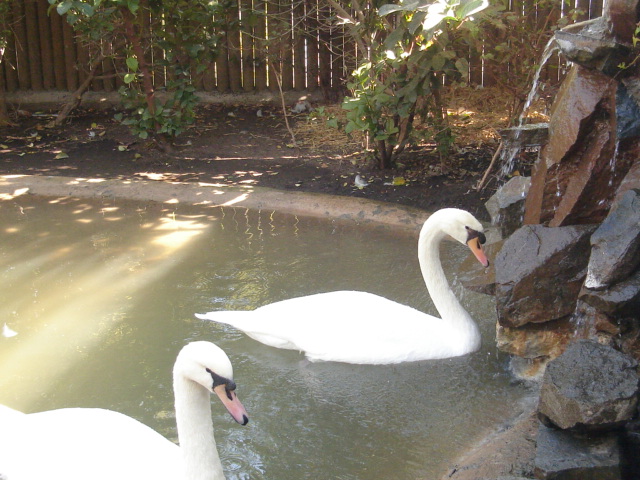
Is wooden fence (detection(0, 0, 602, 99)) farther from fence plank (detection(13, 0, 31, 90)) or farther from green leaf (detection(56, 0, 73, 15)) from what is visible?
green leaf (detection(56, 0, 73, 15))

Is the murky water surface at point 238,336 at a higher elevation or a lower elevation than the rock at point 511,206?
lower

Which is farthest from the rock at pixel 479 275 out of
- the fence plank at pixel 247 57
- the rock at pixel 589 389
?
the fence plank at pixel 247 57

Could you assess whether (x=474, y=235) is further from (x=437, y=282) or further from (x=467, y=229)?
(x=437, y=282)

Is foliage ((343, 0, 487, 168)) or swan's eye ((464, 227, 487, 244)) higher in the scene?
foliage ((343, 0, 487, 168))

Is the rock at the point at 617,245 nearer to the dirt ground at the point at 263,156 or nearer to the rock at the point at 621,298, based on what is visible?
the rock at the point at 621,298

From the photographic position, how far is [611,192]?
3803 millimetres

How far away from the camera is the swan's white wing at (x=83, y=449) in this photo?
280 cm

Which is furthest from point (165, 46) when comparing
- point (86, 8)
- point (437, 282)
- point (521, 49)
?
point (437, 282)

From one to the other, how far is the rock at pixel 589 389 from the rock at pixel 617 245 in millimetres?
411

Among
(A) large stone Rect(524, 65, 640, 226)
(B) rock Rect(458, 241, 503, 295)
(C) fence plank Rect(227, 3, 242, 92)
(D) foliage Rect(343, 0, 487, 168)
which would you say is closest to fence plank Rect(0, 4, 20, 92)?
(C) fence plank Rect(227, 3, 242, 92)

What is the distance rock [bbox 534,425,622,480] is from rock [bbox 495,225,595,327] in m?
0.97

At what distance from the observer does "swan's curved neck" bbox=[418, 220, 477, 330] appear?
13.9 ft

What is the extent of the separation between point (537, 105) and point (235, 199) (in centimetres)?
394

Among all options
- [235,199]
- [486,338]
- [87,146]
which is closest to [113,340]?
[486,338]
